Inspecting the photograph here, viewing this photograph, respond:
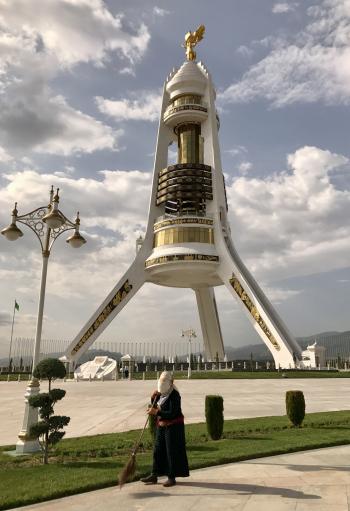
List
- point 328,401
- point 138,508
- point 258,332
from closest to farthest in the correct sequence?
point 138,508 → point 328,401 → point 258,332

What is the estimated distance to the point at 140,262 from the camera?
5597 centimetres

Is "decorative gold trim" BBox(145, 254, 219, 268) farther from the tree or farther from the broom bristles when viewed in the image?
the broom bristles

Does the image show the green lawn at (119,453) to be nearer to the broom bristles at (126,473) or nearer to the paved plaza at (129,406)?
the broom bristles at (126,473)

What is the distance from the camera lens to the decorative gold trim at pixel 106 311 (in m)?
50.9

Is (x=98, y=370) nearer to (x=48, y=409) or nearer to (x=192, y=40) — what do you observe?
(x=48, y=409)

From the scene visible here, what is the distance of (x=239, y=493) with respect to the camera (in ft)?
21.2

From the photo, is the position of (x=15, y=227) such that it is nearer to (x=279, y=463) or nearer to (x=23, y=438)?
(x=23, y=438)

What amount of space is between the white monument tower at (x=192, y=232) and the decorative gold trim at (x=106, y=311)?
0.19 feet

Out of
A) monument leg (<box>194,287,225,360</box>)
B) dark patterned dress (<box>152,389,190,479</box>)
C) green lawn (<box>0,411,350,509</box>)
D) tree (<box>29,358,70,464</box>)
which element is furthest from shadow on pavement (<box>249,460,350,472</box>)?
monument leg (<box>194,287,225,360</box>)

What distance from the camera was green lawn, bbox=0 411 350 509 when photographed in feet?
23.3

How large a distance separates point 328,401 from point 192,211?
39342 mm

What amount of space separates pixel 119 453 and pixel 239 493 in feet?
14.0

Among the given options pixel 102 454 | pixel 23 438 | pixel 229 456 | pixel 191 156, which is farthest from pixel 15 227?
pixel 191 156

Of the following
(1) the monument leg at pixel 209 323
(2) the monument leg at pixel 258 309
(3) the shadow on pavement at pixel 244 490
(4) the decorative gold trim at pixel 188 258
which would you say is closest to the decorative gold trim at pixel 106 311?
(4) the decorative gold trim at pixel 188 258
